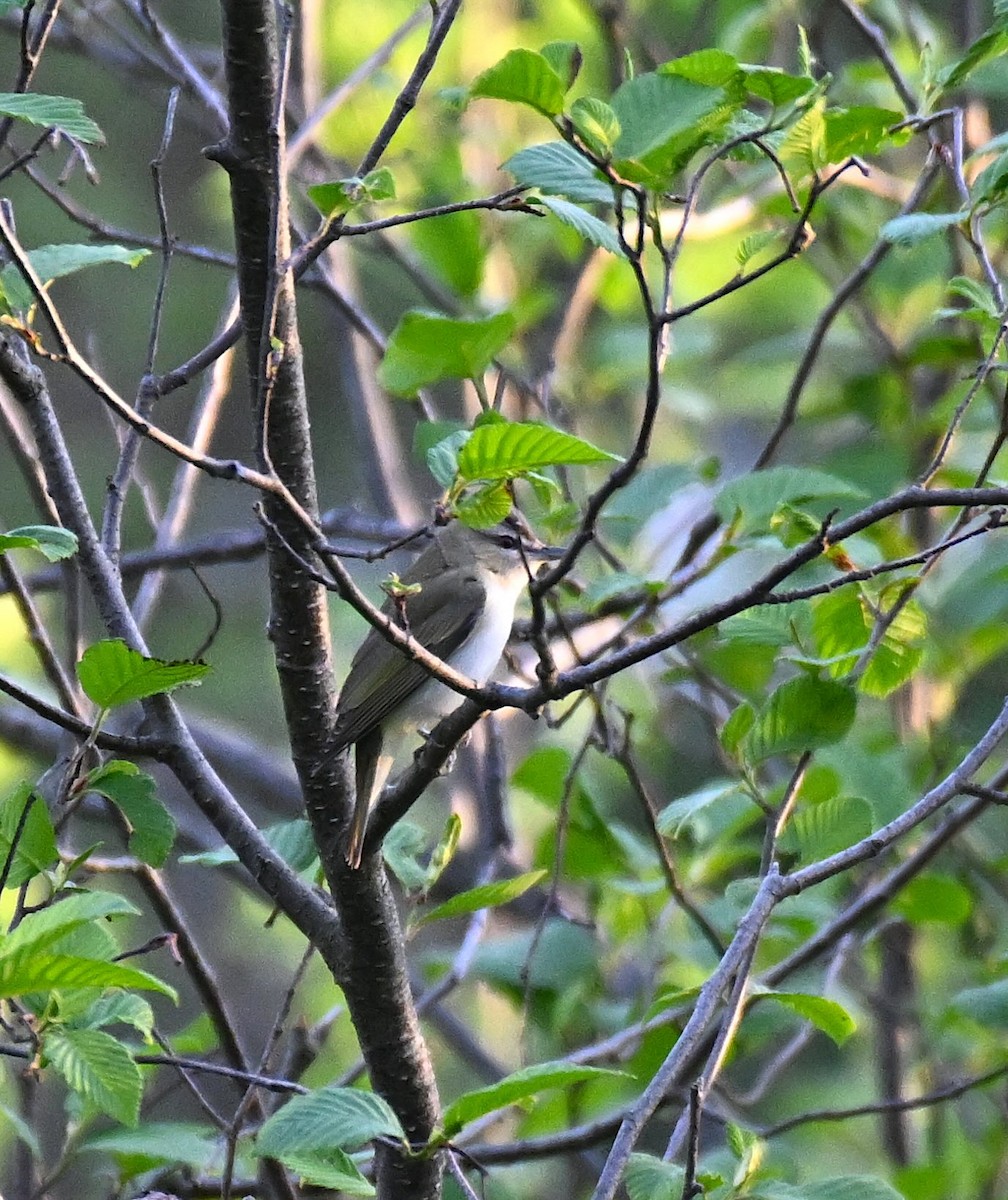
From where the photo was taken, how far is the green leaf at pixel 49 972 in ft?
4.63

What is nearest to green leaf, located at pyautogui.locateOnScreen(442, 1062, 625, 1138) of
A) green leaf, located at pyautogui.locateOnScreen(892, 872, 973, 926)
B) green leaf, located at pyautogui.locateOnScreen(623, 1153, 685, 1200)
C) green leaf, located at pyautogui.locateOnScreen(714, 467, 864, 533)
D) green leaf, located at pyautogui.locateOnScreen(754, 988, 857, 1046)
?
green leaf, located at pyautogui.locateOnScreen(623, 1153, 685, 1200)

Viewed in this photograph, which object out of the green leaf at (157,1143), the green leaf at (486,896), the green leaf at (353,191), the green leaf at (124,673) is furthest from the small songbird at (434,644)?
the green leaf at (353,191)

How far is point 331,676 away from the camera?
6.84ft

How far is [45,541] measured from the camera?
6.02 feet

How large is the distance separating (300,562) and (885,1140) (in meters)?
3.06

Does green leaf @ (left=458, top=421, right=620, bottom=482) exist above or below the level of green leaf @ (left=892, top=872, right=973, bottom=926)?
above

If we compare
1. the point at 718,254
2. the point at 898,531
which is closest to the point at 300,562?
the point at 898,531

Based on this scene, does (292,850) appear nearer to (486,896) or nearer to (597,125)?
(486,896)

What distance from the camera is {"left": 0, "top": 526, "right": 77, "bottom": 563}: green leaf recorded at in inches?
69.8

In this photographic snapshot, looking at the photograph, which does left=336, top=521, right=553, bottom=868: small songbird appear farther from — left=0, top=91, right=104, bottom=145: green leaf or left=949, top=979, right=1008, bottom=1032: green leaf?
left=0, top=91, right=104, bottom=145: green leaf

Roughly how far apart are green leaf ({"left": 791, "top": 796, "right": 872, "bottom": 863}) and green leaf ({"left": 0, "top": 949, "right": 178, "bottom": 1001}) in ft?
4.03

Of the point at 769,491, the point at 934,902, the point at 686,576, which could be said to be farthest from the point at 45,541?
the point at 934,902

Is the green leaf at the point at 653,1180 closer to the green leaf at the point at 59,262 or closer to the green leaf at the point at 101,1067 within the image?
the green leaf at the point at 101,1067

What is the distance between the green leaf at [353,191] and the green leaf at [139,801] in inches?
31.7
